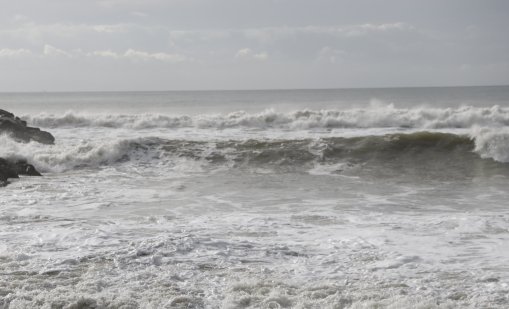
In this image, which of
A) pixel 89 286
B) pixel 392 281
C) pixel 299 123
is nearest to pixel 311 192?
pixel 392 281

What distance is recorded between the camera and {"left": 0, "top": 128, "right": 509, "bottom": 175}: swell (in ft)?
54.3

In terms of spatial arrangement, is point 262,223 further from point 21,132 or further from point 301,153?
point 21,132

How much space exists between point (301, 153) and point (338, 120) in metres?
6.67

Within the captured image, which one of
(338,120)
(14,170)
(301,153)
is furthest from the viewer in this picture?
(338,120)

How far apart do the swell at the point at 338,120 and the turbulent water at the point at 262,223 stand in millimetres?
4440

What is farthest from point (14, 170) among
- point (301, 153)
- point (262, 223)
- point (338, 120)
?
point (338, 120)

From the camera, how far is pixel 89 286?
5.71m

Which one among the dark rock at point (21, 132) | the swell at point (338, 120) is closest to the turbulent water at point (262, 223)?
the dark rock at point (21, 132)

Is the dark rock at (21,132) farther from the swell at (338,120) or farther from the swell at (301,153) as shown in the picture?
the swell at (338,120)

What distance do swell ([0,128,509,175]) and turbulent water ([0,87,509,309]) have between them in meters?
0.06

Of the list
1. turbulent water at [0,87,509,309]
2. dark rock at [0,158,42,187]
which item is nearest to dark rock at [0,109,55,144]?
turbulent water at [0,87,509,309]

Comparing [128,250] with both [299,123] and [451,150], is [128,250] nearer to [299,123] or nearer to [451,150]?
[451,150]

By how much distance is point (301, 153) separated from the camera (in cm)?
1812

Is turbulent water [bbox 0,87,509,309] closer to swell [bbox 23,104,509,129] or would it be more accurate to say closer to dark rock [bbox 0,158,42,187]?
dark rock [bbox 0,158,42,187]
